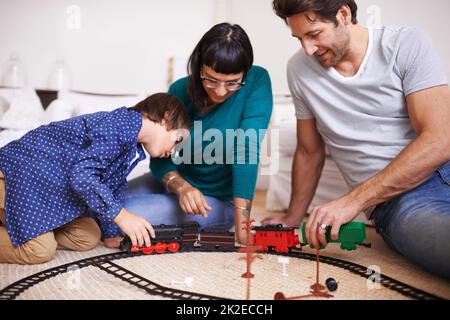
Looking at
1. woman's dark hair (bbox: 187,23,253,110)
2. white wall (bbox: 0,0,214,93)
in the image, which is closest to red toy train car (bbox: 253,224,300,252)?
woman's dark hair (bbox: 187,23,253,110)

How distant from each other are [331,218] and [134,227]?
1.81 feet

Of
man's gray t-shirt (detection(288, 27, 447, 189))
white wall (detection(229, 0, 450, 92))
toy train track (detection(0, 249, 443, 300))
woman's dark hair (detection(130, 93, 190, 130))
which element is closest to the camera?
toy train track (detection(0, 249, 443, 300))

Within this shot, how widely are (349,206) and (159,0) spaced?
8.20ft

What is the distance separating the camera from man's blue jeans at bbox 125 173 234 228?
157 cm

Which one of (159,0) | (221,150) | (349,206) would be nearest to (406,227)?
(349,206)

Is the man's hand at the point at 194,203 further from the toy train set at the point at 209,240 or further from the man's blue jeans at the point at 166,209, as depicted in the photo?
the man's blue jeans at the point at 166,209

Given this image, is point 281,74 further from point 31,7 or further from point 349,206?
point 349,206

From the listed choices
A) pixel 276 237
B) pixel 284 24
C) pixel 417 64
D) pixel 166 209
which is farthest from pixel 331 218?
pixel 284 24

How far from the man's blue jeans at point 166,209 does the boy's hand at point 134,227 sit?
259 millimetres

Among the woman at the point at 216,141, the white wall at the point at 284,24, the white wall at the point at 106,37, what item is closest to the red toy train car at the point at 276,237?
the woman at the point at 216,141

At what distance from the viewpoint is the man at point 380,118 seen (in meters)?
1.16

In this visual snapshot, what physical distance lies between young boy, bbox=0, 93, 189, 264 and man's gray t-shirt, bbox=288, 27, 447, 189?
46 cm

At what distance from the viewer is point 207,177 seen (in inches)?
65.8

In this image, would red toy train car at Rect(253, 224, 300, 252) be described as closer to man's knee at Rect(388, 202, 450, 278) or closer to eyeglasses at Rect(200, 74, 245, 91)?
man's knee at Rect(388, 202, 450, 278)
